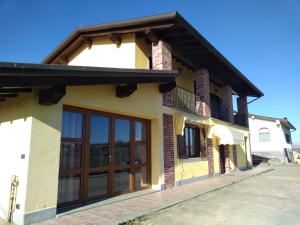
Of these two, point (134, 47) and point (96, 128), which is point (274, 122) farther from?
point (96, 128)

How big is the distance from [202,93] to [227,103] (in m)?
5.14

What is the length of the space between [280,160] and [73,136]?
33.2 m

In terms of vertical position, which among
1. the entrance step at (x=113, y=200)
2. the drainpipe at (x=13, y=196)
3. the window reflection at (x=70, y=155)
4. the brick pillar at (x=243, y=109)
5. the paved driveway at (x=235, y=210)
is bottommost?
the paved driveway at (x=235, y=210)

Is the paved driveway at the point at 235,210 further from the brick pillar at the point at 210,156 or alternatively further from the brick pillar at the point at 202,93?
the brick pillar at the point at 202,93

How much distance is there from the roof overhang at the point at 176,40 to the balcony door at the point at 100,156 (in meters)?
4.03

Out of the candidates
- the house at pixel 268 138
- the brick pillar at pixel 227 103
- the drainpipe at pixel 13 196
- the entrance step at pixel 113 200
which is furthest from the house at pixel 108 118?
the house at pixel 268 138

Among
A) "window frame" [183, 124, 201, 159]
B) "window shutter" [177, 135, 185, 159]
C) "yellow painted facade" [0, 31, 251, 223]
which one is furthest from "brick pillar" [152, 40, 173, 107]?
"window frame" [183, 124, 201, 159]

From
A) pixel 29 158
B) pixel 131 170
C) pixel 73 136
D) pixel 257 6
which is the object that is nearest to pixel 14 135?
pixel 29 158

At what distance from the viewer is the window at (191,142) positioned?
13048 mm

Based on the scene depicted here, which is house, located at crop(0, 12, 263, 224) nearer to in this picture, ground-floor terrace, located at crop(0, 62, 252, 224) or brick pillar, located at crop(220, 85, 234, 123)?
ground-floor terrace, located at crop(0, 62, 252, 224)

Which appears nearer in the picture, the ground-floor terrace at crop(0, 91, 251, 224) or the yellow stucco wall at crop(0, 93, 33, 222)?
the yellow stucco wall at crop(0, 93, 33, 222)

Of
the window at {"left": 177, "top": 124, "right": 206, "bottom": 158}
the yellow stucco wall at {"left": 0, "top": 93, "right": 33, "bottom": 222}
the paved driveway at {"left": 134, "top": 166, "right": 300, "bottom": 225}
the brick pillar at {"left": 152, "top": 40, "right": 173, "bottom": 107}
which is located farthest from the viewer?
the window at {"left": 177, "top": 124, "right": 206, "bottom": 158}

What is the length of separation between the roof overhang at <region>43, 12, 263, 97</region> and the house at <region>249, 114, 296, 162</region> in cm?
2022

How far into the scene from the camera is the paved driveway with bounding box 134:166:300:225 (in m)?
6.74
